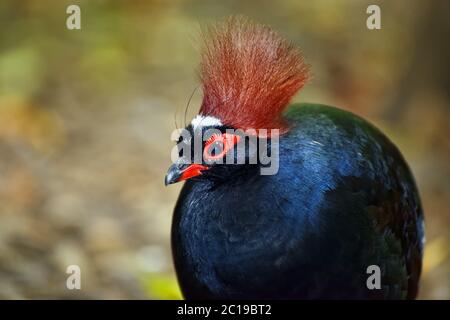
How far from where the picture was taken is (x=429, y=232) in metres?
4.55

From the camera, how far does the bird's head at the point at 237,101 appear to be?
7.91ft

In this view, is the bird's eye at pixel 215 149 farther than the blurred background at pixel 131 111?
No

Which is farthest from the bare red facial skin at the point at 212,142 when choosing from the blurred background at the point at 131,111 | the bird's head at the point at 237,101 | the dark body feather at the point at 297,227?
the blurred background at the point at 131,111

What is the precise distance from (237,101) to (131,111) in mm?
2906

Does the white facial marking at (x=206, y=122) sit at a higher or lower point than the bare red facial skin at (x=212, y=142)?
higher

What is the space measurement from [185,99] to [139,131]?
0.49m

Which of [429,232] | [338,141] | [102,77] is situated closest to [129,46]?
[102,77]

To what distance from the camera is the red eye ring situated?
7.86ft

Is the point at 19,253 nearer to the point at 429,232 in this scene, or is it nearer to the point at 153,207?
the point at 153,207

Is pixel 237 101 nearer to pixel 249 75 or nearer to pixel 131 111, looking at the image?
pixel 249 75

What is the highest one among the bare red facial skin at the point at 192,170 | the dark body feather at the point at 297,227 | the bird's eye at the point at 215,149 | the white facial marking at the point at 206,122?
the white facial marking at the point at 206,122

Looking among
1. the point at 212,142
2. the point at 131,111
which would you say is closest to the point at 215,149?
the point at 212,142

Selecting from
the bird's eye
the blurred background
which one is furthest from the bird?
the blurred background

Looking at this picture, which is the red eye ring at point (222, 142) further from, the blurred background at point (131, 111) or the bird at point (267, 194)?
the blurred background at point (131, 111)
